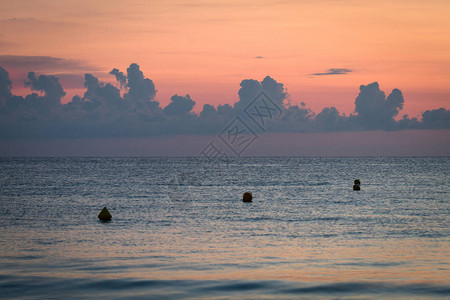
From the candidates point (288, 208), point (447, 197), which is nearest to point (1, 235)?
point (288, 208)

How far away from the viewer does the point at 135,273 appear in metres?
24.0

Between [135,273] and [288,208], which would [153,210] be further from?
[135,273]

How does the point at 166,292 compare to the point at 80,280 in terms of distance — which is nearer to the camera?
the point at 166,292

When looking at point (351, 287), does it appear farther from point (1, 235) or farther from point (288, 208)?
point (288, 208)

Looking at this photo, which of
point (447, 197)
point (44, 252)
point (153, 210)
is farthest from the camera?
point (447, 197)

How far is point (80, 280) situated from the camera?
74.1ft

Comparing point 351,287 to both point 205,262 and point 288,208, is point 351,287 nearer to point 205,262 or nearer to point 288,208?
point 205,262

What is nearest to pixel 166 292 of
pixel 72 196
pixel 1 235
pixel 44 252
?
pixel 44 252

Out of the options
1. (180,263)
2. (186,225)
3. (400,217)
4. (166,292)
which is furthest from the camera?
(400,217)

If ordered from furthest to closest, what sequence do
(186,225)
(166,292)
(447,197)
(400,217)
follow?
(447,197)
(400,217)
(186,225)
(166,292)

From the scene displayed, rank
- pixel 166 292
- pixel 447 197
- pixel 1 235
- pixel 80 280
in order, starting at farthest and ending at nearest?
1. pixel 447 197
2. pixel 1 235
3. pixel 80 280
4. pixel 166 292

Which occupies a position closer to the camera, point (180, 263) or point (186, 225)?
point (180, 263)

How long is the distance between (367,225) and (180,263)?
1919cm

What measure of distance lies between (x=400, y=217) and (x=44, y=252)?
1152 inches
